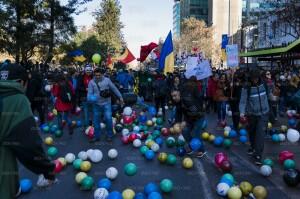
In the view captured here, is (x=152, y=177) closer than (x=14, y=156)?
No

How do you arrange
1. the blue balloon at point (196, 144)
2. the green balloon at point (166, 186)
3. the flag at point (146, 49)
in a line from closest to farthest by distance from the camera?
the green balloon at point (166, 186), the blue balloon at point (196, 144), the flag at point (146, 49)

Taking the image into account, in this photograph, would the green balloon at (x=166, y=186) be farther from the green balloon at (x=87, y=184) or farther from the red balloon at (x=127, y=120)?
the red balloon at (x=127, y=120)

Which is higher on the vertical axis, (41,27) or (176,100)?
Result: (41,27)

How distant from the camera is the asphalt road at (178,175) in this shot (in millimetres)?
6867

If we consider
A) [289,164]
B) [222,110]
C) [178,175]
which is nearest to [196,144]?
[178,175]

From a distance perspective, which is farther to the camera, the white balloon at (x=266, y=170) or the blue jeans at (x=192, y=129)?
the blue jeans at (x=192, y=129)

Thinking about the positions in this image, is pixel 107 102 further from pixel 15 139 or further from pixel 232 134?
pixel 15 139

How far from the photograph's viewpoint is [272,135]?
11953 millimetres

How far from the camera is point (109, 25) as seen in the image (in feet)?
215

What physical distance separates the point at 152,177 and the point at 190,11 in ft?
447

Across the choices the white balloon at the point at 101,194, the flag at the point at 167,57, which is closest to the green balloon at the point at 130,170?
the white balloon at the point at 101,194

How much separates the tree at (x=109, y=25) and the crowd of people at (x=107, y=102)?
3876 cm

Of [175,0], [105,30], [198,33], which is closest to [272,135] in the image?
[105,30]

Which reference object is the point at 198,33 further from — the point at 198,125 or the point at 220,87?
the point at 198,125
